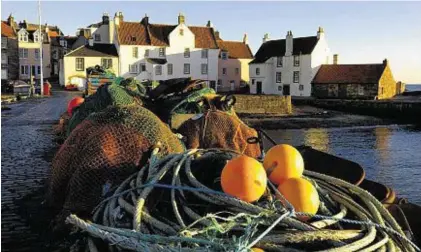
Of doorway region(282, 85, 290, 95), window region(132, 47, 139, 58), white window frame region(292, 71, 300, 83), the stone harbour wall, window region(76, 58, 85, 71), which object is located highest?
window region(132, 47, 139, 58)

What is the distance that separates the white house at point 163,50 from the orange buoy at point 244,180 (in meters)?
55.6

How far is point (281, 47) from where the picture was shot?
58.6 m

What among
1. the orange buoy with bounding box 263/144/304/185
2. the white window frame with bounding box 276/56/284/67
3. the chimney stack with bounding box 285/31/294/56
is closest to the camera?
the orange buoy with bounding box 263/144/304/185

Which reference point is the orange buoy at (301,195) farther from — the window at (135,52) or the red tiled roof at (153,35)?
the window at (135,52)

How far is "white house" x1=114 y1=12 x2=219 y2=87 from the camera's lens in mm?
59344

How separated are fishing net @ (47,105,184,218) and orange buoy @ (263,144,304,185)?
1.52 meters

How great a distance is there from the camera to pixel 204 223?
12.3 ft

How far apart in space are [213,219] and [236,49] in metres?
66.8

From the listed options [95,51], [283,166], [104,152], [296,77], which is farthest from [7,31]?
[283,166]

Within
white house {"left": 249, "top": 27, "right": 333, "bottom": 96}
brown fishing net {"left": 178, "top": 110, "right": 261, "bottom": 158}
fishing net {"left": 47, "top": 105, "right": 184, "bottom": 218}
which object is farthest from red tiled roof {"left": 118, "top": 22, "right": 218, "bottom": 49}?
fishing net {"left": 47, "top": 105, "right": 184, "bottom": 218}

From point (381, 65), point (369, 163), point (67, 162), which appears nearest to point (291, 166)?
point (67, 162)

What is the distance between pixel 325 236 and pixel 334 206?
80cm

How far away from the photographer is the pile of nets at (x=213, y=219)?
3.57 meters

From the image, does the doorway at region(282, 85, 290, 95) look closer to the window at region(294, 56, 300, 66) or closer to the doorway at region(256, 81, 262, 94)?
the window at region(294, 56, 300, 66)
